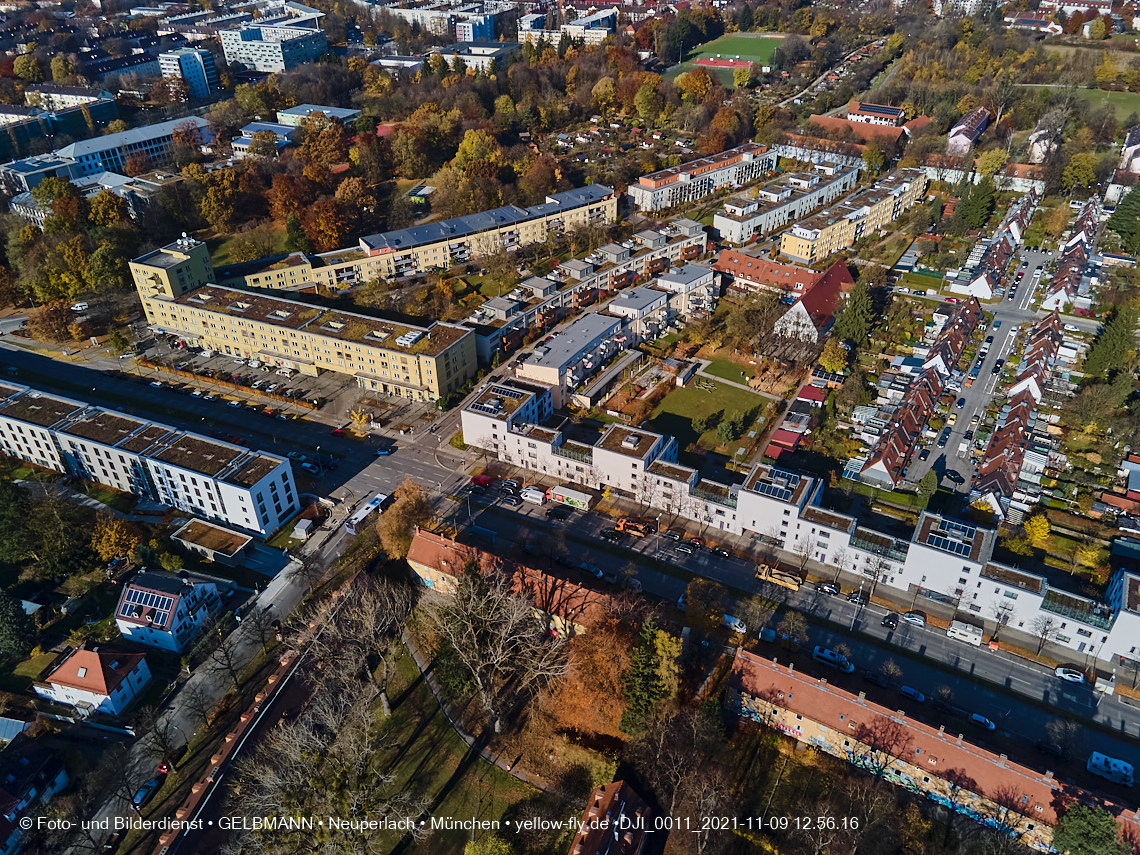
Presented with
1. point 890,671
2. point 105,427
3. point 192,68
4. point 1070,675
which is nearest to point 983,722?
point 890,671

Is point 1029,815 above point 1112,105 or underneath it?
underneath

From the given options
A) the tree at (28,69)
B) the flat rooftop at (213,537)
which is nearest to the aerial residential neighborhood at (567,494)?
the flat rooftop at (213,537)

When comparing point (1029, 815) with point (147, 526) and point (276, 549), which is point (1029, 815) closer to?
point (276, 549)

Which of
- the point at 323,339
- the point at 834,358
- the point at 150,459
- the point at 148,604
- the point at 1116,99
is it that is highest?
the point at 1116,99

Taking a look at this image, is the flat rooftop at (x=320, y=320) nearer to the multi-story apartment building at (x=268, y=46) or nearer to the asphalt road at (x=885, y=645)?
the asphalt road at (x=885, y=645)

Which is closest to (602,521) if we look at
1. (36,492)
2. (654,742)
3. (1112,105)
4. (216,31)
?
(654,742)

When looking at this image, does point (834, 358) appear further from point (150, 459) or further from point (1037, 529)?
point (150, 459)
